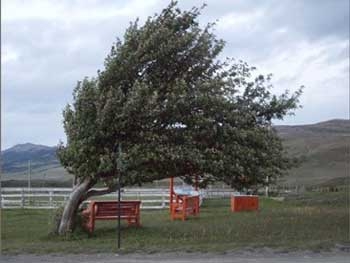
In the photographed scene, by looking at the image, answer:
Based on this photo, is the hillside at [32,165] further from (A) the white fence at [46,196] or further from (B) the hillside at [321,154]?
(A) the white fence at [46,196]

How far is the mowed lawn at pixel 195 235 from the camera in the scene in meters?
17.0

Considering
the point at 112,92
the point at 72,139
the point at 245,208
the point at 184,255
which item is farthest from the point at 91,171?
the point at 245,208

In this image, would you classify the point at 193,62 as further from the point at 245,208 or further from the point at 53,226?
the point at 245,208

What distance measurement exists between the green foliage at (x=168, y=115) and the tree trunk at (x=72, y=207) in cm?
62

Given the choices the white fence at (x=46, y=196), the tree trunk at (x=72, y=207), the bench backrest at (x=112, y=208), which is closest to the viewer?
the tree trunk at (x=72, y=207)

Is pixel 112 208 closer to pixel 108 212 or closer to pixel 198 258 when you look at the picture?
pixel 108 212

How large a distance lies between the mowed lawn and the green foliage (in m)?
1.75

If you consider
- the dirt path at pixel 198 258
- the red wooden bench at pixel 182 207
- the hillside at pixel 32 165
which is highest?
the hillside at pixel 32 165

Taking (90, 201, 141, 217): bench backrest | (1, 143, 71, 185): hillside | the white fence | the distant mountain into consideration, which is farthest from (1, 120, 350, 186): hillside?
(90, 201, 141, 217): bench backrest

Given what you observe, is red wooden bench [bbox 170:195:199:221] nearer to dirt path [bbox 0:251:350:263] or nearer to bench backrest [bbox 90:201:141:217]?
bench backrest [bbox 90:201:141:217]

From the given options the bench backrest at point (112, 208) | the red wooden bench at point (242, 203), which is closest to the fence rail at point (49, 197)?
the red wooden bench at point (242, 203)

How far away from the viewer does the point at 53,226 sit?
2098 centimetres

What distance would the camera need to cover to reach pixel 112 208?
22.7 m

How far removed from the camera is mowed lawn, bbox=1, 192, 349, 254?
1702 cm
